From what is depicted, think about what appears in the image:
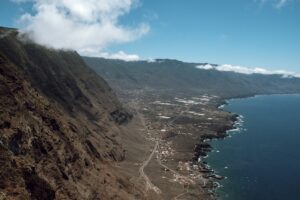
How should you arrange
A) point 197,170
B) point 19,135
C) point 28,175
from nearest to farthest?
point 28,175 → point 19,135 → point 197,170

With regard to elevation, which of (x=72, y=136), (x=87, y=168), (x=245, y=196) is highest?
(x=72, y=136)

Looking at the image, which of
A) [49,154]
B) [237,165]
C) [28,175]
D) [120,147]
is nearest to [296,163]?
[237,165]

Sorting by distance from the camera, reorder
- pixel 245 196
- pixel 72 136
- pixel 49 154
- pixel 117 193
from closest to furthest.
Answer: pixel 49 154, pixel 117 193, pixel 72 136, pixel 245 196

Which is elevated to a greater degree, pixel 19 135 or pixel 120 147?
pixel 19 135

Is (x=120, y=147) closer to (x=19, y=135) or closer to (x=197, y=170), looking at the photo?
(x=197, y=170)

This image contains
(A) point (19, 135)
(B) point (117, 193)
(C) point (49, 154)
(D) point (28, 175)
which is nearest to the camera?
(D) point (28, 175)

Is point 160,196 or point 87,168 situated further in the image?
point 160,196

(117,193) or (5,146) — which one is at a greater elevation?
(5,146)

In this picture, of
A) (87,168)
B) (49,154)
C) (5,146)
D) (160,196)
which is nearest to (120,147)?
(160,196)

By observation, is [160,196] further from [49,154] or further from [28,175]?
[28,175]
